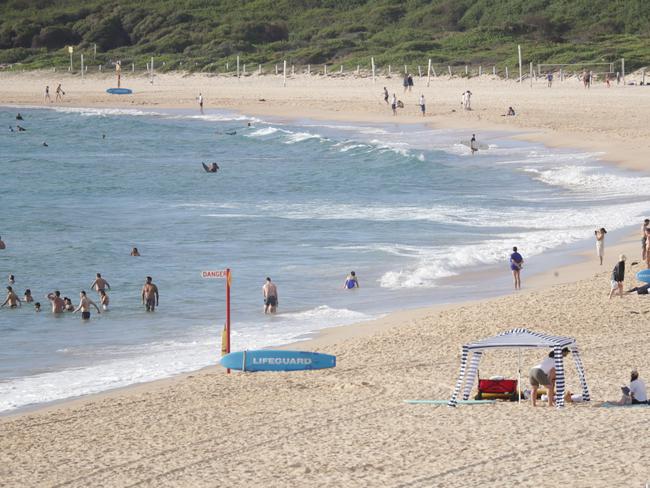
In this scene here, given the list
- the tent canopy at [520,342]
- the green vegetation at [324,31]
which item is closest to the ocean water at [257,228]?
the tent canopy at [520,342]

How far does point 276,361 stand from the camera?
57.2 ft

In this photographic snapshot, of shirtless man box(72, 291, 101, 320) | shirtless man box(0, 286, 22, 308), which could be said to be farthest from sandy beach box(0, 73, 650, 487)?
shirtless man box(0, 286, 22, 308)

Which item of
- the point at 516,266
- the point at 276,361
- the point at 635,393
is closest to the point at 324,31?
the point at 516,266

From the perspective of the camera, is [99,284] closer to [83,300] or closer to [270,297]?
[83,300]

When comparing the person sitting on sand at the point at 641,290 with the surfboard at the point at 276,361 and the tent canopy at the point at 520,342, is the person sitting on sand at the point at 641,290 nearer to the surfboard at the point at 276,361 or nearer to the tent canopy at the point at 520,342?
the surfboard at the point at 276,361

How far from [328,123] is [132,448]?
48479 millimetres

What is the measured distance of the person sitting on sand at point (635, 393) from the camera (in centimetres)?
1437

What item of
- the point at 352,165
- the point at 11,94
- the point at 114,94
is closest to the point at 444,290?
the point at 352,165

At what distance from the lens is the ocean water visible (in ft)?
68.3

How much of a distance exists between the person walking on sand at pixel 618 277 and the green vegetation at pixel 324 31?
1884 inches

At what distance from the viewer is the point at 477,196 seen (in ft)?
121

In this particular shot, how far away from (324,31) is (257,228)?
64610 millimetres

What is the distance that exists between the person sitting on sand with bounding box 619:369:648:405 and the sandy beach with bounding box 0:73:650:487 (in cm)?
48

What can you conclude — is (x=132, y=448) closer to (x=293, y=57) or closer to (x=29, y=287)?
(x=29, y=287)
